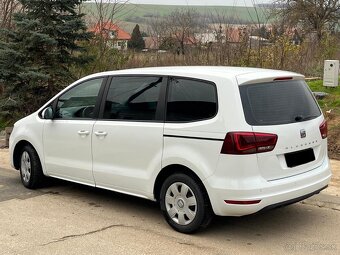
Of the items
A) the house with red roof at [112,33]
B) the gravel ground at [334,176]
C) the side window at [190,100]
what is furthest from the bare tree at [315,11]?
the side window at [190,100]

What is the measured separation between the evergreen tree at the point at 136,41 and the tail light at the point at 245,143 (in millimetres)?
11064

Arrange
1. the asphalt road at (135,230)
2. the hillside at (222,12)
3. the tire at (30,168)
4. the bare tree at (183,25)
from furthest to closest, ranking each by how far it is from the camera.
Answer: the bare tree at (183,25), the hillside at (222,12), the tire at (30,168), the asphalt road at (135,230)

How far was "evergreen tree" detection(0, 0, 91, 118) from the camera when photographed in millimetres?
11516

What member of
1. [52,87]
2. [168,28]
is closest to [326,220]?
[52,87]

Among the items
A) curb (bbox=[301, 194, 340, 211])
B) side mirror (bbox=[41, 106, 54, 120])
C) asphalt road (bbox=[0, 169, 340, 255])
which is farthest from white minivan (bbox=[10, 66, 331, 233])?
curb (bbox=[301, 194, 340, 211])

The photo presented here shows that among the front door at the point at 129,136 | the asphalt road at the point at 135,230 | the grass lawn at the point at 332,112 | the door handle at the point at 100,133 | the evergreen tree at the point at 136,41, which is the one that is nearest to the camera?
the asphalt road at the point at 135,230

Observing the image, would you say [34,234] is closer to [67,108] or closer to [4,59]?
[67,108]

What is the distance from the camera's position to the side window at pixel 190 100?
5.06 meters

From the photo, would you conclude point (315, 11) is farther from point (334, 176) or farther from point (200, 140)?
point (200, 140)

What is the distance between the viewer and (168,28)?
16500mm

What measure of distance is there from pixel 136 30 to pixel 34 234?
13.8m

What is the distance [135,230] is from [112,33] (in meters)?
10.3

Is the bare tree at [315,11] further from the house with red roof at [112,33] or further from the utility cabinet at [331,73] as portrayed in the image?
the utility cabinet at [331,73]

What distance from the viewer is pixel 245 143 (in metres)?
4.74
